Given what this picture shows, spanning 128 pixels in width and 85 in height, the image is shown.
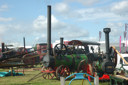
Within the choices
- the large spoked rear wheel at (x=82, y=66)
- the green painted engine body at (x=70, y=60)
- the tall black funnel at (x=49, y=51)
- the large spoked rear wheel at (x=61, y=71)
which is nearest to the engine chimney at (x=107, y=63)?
the large spoked rear wheel at (x=82, y=66)

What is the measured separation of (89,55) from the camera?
32.9 feet

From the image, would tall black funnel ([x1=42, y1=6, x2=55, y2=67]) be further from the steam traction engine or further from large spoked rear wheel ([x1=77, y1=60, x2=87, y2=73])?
large spoked rear wheel ([x1=77, y1=60, x2=87, y2=73])

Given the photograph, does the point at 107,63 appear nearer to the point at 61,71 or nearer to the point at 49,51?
the point at 61,71

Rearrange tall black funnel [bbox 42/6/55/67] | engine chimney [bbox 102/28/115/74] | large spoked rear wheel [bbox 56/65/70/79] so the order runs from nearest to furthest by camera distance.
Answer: engine chimney [bbox 102/28/115/74], tall black funnel [bbox 42/6/55/67], large spoked rear wheel [bbox 56/65/70/79]

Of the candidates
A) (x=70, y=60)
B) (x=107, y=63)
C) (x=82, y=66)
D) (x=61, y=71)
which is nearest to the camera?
(x=107, y=63)

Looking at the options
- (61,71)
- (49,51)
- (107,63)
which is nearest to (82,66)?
(61,71)

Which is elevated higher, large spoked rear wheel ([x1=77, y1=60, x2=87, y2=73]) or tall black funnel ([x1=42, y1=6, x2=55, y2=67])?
tall black funnel ([x1=42, y1=6, x2=55, y2=67])

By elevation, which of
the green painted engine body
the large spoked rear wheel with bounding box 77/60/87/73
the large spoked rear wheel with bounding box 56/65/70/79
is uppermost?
the green painted engine body

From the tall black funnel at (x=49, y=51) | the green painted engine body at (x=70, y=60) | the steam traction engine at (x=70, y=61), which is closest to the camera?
the steam traction engine at (x=70, y=61)


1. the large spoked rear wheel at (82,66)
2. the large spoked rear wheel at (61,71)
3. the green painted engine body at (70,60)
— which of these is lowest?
the large spoked rear wheel at (61,71)

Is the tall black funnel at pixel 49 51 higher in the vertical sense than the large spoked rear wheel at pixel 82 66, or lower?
higher

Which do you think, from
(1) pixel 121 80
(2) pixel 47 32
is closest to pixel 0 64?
(1) pixel 121 80

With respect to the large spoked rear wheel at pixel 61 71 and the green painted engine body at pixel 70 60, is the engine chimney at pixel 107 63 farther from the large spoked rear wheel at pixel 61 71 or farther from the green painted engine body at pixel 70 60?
the large spoked rear wheel at pixel 61 71

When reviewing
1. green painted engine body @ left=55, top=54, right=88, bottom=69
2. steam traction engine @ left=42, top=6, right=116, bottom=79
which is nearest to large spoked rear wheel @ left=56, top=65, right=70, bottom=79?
steam traction engine @ left=42, top=6, right=116, bottom=79
